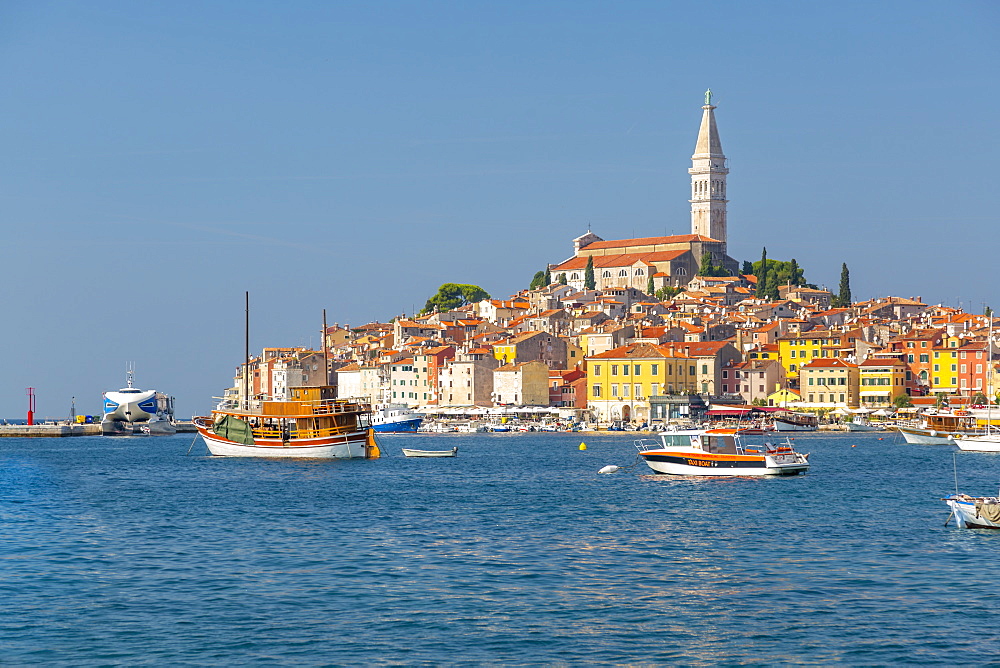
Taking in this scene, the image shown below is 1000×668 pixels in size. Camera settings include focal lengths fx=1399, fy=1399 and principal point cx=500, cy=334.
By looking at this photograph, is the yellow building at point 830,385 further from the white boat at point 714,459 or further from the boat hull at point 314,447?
the white boat at point 714,459

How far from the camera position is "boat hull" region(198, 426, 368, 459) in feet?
189

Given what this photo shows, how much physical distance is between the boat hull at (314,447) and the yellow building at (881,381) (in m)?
54.2

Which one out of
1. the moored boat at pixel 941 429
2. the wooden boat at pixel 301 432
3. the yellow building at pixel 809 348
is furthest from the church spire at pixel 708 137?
the wooden boat at pixel 301 432

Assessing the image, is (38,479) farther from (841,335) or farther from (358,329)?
(358,329)

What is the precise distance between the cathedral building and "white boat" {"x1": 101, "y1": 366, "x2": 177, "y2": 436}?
6742cm

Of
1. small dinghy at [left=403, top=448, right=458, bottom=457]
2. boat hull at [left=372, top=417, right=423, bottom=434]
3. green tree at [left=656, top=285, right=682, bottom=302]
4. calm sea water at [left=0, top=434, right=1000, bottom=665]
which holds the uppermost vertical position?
green tree at [left=656, top=285, right=682, bottom=302]

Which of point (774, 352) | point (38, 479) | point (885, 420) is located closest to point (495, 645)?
point (38, 479)

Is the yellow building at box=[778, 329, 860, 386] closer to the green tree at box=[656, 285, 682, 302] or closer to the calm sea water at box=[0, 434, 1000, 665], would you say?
the green tree at box=[656, 285, 682, 302]

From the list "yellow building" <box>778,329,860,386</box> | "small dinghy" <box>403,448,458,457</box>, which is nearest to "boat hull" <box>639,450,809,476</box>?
"small dinghy" <box>403,448,458,457</box>

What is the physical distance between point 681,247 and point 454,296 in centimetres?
2707

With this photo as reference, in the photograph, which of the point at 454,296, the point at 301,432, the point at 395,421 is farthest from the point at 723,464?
the point at 454,296

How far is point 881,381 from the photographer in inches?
4050

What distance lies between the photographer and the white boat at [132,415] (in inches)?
3873

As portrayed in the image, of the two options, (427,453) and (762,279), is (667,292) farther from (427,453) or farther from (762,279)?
(427,453)
